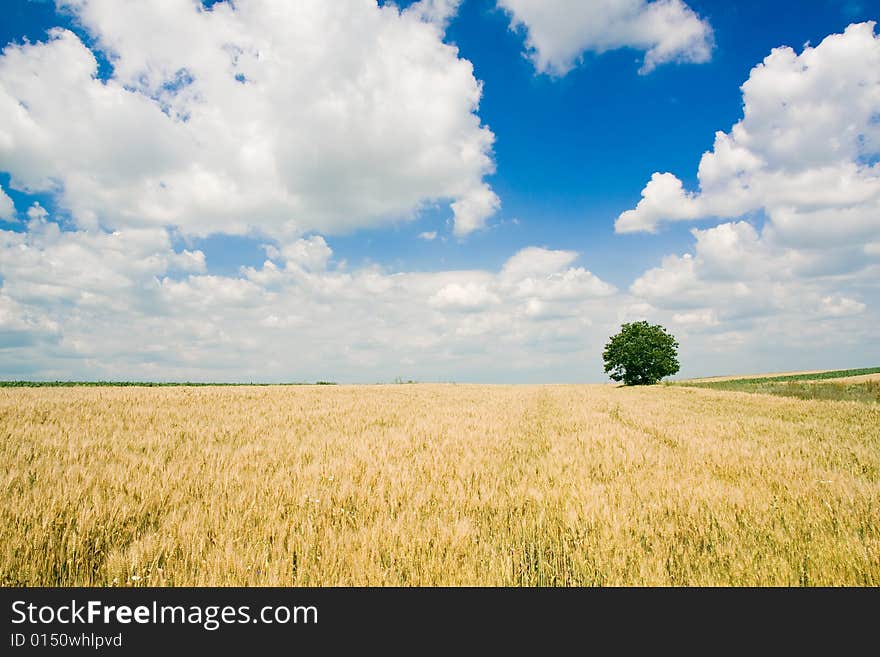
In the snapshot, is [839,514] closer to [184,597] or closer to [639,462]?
[639,462]

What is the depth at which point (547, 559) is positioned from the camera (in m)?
3.67

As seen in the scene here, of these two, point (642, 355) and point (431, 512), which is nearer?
point (431, 512)

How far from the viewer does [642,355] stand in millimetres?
68938

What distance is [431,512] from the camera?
189 inches

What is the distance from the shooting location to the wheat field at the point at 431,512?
11.0 ft

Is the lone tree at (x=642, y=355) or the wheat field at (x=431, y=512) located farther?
the lone tree at (x=642, y=355)

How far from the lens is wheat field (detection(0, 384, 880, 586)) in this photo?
335 centimetres

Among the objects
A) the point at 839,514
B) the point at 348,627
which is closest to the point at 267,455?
the point at 348,627

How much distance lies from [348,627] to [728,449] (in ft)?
29.2

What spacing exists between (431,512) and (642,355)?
7268cm

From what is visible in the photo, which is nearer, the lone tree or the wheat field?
the wheat field

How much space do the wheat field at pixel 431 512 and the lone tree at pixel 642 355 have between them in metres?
64.3

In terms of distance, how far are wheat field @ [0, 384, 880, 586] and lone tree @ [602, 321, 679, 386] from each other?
64.3m

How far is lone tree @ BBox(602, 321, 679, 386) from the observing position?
225 ft
